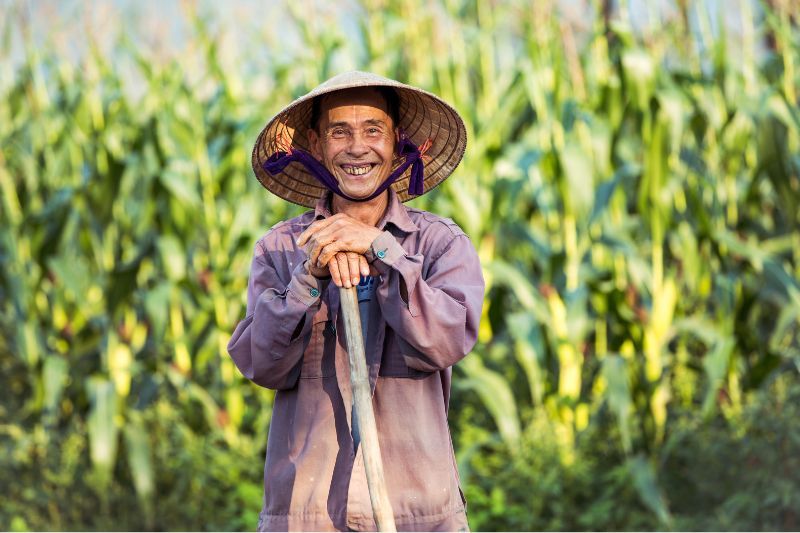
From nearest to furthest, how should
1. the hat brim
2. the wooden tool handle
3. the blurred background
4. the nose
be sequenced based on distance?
the wooden tool handle
the nose
the hat brim
the blurred background

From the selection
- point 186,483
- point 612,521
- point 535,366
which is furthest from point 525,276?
point 186,483

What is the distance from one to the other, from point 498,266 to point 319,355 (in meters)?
2.65

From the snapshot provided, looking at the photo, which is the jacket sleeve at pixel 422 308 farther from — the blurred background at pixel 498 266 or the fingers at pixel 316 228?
the blurred background at pixel 498 266

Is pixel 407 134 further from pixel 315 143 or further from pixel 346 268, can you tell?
pixel 346 268

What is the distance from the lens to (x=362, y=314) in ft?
6.33

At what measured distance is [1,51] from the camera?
571cm

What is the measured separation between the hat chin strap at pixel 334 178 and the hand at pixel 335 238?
0.46ft

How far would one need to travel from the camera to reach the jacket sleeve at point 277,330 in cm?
179

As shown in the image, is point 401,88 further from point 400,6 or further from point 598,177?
point 400,6

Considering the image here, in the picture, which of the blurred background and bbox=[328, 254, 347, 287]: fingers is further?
the blurred background

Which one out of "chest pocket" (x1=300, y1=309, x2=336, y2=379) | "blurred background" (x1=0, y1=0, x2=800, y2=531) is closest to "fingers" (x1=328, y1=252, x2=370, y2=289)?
"chest pocket" (x1=300, y1=309, x2=336, y2=379)

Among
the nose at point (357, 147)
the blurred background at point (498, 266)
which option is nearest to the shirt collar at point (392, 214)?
the nose at point (357, 147)

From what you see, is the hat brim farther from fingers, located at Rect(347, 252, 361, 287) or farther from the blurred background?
the blurred background

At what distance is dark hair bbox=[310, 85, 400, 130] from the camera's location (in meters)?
2.00
